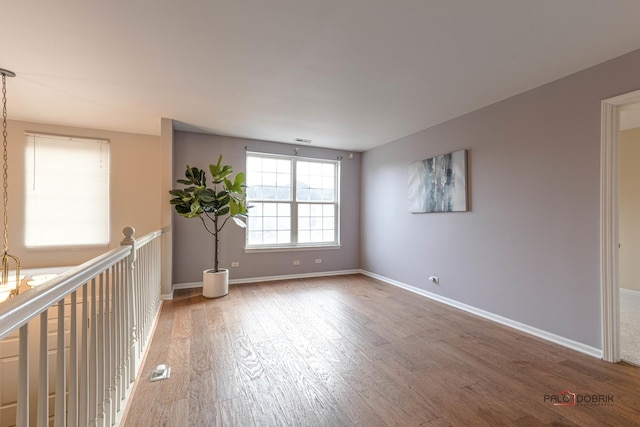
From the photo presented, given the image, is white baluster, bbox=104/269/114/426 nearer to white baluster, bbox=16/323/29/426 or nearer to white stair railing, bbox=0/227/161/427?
white stair railing, bbox=0/227/161/427

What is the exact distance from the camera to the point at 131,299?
2.04m

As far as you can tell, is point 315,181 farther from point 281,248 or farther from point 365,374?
point 365,374

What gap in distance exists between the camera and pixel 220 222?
478 cm

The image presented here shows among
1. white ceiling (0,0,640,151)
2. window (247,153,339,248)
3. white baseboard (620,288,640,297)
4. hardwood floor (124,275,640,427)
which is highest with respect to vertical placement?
white ceiling (0,0,640,151)

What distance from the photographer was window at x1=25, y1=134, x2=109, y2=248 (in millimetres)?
4070

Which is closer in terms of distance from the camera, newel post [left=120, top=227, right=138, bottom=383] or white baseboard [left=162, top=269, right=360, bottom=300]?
newel post [left=120, top=227, right=138, bottom=383]

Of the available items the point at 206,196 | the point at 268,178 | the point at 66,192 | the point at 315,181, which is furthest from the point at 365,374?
the point at 66,192

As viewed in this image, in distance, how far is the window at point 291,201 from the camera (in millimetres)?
5125

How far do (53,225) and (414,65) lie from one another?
17.0 ft

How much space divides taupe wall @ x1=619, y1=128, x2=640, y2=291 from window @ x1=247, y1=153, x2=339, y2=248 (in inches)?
175

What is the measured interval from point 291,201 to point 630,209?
17.2ft

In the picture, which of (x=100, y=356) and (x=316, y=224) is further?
(x=316, y=224)

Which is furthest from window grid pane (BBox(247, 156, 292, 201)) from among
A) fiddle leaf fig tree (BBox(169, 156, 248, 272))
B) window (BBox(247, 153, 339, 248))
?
fiddle leaf fig tree (BBox(169, 156, 248, 272))

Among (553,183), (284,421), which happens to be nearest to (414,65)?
(553,183)
